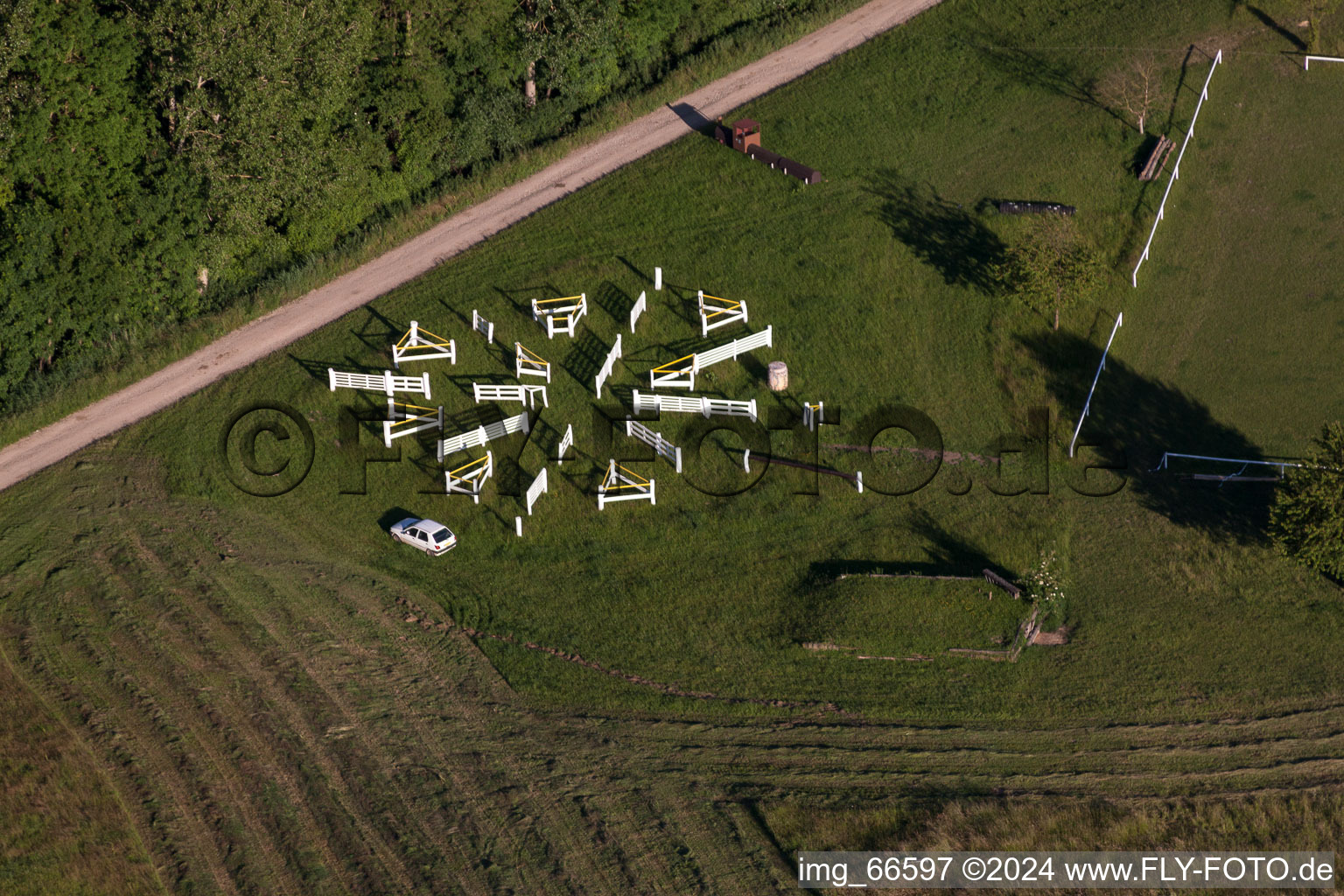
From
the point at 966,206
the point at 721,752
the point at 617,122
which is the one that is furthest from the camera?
the point at 617,122

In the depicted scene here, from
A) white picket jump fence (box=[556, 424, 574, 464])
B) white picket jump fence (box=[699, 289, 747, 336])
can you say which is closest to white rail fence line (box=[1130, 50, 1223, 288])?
white picket jump fence (box=[699, 289, 747, 336])

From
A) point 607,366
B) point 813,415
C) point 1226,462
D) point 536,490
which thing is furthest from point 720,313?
point 1226,462

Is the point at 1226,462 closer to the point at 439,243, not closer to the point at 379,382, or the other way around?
the point at 379,382

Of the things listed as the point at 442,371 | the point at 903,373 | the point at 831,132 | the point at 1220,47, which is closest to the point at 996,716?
the point at 903,373

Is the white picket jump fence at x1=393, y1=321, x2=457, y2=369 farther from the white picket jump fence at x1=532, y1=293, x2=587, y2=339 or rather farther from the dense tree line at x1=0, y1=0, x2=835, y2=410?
the dense tree line at x1=0, y1=0, x2=835, y2=410

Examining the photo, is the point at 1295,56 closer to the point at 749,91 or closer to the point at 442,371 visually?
the point at 749,91

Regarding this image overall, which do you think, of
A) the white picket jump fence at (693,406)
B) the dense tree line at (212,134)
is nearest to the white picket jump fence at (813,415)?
the white picket jump fence at (693,406)
